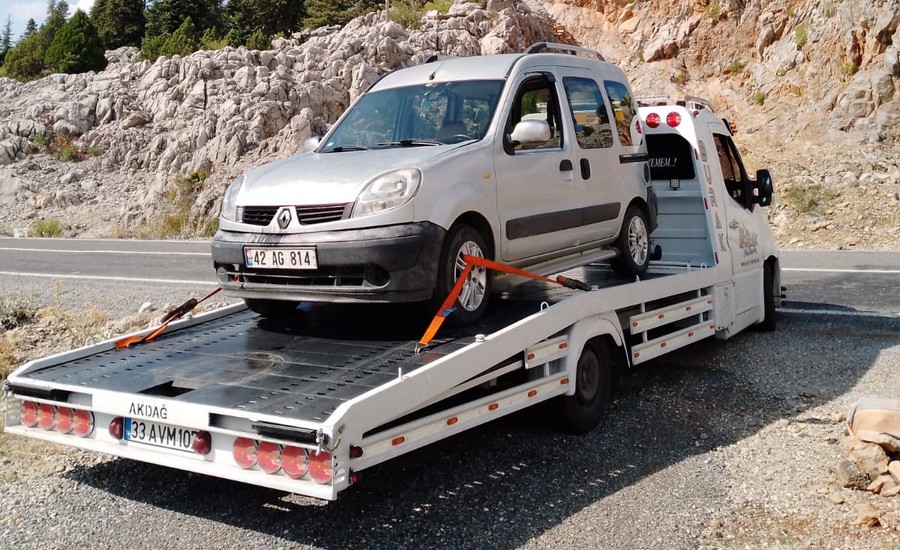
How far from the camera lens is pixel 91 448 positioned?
15.4 feet

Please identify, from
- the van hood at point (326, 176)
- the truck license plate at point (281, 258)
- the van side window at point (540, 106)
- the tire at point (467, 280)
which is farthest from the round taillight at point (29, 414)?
the van side window at point (540, 106)

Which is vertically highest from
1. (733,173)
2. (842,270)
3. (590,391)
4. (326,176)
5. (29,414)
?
(326,176)

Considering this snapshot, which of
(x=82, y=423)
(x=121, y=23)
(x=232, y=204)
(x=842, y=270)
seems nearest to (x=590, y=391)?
(x=232, y=204)

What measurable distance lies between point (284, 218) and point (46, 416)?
179 centimetres

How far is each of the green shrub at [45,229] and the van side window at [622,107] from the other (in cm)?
2134

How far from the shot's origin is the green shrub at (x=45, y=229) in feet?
81.5

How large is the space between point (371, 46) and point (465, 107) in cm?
2584

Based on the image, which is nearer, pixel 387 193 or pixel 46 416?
pixel 46 416

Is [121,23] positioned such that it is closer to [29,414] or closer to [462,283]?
[29,414]

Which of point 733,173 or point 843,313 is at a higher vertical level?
point 733,173

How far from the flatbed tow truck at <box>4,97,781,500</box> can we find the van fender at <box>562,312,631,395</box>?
0.01 metres

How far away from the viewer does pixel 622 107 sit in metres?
7.72

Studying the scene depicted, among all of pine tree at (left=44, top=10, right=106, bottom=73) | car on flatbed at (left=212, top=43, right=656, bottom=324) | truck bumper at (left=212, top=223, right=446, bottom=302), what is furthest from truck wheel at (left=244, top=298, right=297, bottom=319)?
pine tree at (left=44, top=10, right=106, bottom=73)

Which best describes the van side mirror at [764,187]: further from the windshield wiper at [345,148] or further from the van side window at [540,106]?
the windshield wiper at [345,148]
